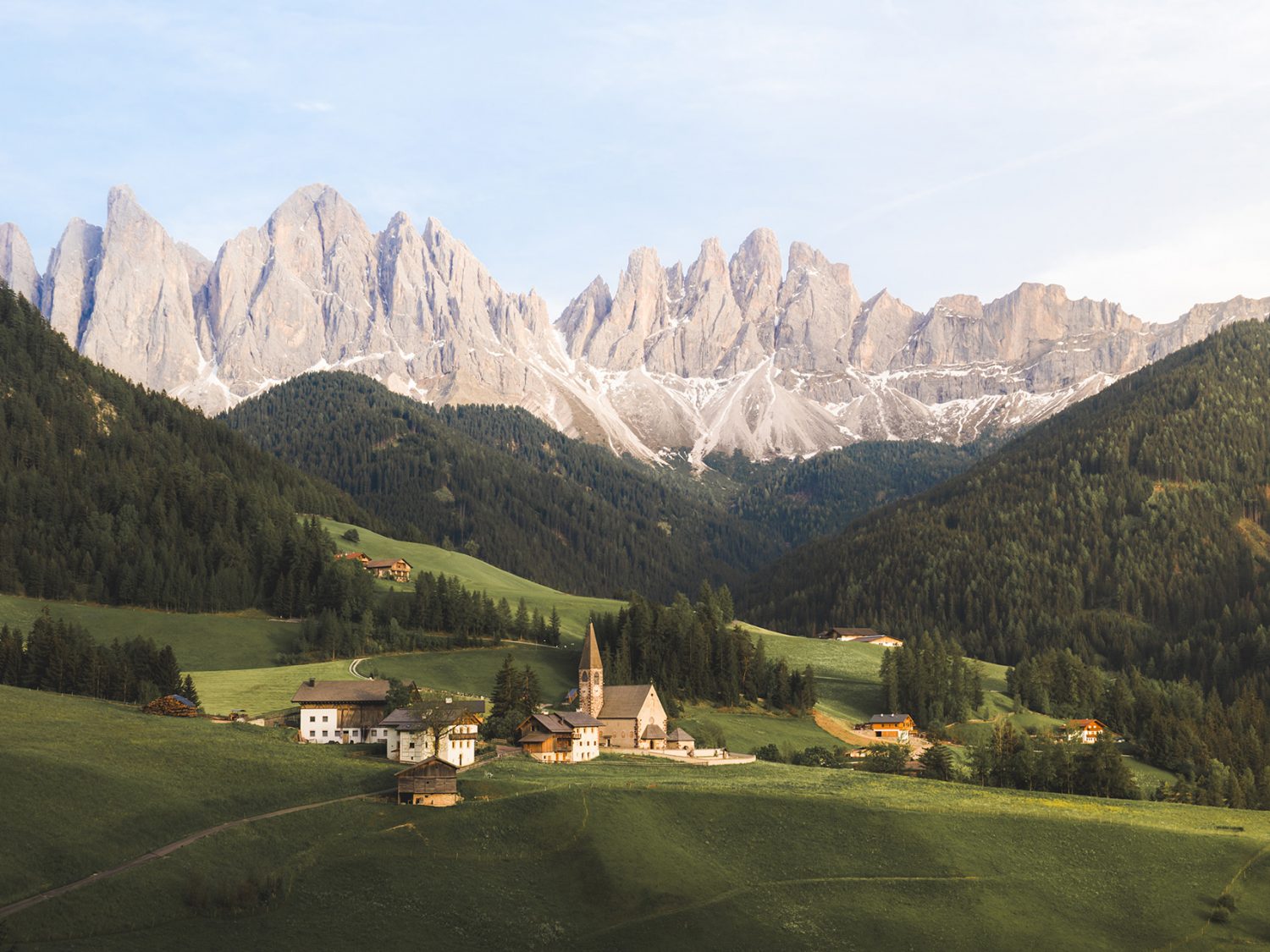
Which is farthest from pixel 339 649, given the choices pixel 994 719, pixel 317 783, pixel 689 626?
pixel 994 719

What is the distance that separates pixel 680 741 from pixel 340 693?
3189 cm

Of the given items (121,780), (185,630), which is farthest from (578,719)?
(185,630)

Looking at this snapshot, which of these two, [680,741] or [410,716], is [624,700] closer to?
[680,741]

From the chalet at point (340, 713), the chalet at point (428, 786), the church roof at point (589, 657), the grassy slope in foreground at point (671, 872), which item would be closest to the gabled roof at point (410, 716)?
the grassy slope in foreground at point (671, 872)

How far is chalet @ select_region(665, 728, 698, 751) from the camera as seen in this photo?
4496 inches

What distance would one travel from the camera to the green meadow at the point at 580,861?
61000 millimetres

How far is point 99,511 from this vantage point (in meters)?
181

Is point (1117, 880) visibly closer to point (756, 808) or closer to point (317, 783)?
point (756, 808)

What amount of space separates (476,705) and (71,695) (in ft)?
117

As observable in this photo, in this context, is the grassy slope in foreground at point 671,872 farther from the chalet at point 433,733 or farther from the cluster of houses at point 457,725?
the cluster of houses at point 457,725

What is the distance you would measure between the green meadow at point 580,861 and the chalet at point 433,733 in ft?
10.9

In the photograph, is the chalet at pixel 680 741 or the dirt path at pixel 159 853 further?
the chalet at pixel 680 741

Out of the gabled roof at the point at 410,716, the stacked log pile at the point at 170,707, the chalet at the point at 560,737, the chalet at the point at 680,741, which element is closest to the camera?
the gabled roof at the point at 410,716

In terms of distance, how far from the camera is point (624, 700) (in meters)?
118
